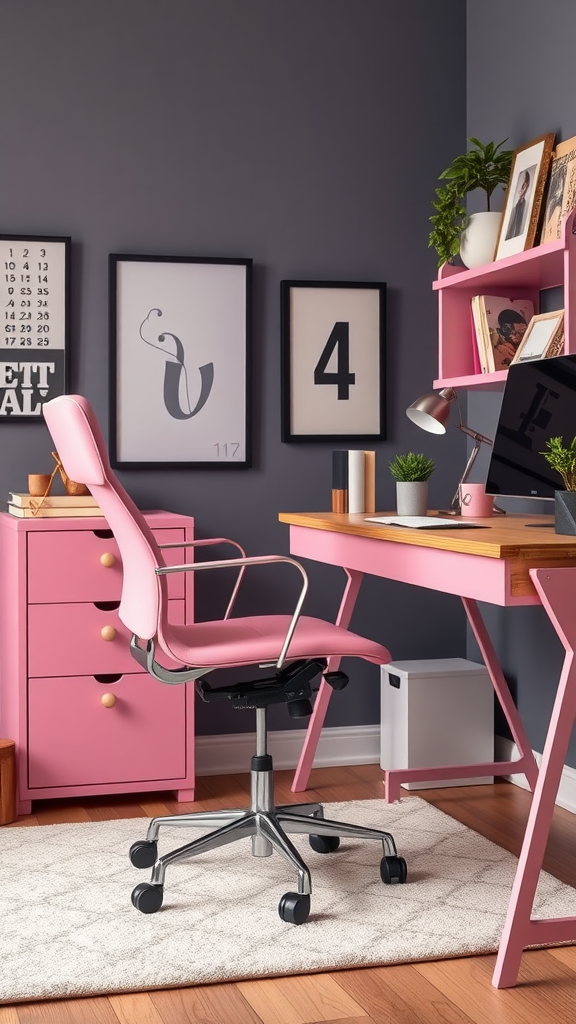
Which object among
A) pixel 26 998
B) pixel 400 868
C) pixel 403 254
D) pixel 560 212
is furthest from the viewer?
pixel 403 254

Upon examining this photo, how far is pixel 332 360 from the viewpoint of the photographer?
3.88 metres

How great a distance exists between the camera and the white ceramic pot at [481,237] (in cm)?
337

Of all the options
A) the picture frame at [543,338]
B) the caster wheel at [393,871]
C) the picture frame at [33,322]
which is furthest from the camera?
the picture frame at [33,322]

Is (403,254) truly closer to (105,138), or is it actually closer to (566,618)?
(105,138)

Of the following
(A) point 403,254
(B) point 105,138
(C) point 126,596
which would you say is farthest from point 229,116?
(C) point 126,596

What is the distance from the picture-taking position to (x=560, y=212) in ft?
9.95

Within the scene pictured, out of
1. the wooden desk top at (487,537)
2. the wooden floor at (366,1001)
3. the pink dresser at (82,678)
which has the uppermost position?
the wooden desk top at (487,537)

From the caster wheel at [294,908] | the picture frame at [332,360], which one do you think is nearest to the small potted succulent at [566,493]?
the caster wheel at [294,908]

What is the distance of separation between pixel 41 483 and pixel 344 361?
1122mm

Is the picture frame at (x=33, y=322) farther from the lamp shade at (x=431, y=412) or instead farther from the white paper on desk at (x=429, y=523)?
the white paper on desk at (x=429, y=523)

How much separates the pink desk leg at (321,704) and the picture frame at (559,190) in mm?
1096

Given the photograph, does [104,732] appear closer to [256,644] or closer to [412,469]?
[256,644]

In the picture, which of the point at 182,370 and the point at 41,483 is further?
the point at 182,370

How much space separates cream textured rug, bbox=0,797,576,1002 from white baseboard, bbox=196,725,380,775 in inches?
25.9
